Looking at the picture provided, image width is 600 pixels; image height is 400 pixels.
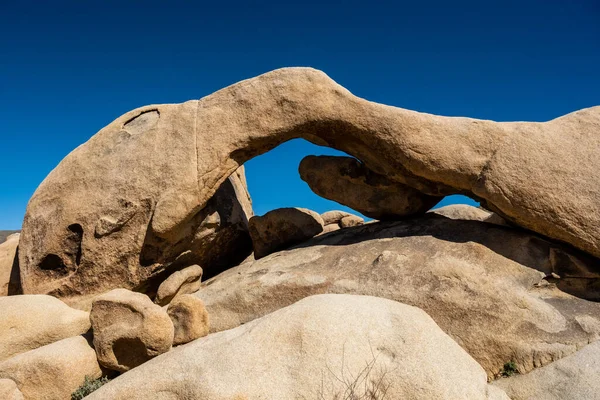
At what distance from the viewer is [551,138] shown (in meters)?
7.95

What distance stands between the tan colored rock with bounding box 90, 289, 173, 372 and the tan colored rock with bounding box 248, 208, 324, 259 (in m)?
3.73

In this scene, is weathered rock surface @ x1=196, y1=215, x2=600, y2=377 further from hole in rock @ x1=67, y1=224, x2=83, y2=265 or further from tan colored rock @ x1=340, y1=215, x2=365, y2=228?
tan colored rock @ x1=340, y1=215, x2=365, y2=228

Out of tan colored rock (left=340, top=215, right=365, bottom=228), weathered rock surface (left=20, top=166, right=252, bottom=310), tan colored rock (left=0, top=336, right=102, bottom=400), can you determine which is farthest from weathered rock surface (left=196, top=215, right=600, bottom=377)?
tan colored rock (left=340, top=215, right=365, bottom=228)

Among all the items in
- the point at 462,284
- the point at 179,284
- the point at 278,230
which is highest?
the point at 278,230

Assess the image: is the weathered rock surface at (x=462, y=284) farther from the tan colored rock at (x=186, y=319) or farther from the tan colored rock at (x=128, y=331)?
the tan colored rock at (x=128, y=331)

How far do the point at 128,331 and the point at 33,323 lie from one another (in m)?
1.70

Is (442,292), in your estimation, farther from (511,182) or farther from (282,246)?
(282,246)

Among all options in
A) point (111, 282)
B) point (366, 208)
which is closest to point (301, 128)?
point (366, 208)

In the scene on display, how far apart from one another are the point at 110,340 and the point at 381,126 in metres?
5.20

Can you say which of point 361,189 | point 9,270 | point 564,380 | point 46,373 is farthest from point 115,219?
point 564,380

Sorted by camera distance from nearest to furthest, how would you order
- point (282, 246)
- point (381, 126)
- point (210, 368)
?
point (210, 368) < point (381, 126) < point (282, 246)

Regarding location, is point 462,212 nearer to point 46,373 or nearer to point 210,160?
point 210,160

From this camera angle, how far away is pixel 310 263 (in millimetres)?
8523

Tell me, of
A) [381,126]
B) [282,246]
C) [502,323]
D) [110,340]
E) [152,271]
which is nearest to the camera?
[110,340]
